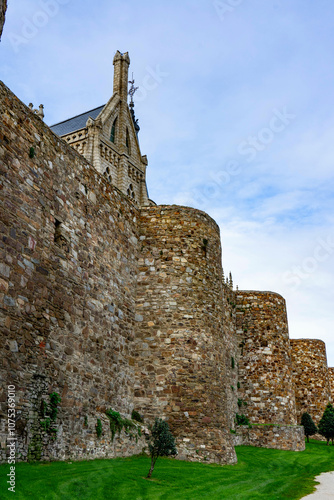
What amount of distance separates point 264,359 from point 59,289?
16144 millimetres

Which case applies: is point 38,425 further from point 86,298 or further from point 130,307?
point 130,307

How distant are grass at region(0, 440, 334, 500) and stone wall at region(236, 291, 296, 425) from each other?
7.72m

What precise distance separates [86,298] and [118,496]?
5.45 metres

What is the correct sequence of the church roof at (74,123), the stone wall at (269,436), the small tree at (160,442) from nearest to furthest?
the small tree at (160,442)
the stone wall at (269,436)
the church roof at (74,123)

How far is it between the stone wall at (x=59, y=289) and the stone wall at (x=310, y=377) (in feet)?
72.2

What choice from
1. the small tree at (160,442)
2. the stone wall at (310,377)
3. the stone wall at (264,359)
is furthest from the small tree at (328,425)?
the small tree at (160,442)

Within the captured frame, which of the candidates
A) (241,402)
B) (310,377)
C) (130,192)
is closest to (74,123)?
(130,192)

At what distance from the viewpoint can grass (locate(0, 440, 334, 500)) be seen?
7910mm

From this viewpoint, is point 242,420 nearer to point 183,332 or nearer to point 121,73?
point 183,332

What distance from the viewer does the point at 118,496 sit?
336 inches

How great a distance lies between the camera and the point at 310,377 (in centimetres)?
3384

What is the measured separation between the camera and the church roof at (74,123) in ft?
207

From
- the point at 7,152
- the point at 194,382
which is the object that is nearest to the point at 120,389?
the point at 194,382

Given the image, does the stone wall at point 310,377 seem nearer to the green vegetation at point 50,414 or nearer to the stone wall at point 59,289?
the stone wall at point 59,289
